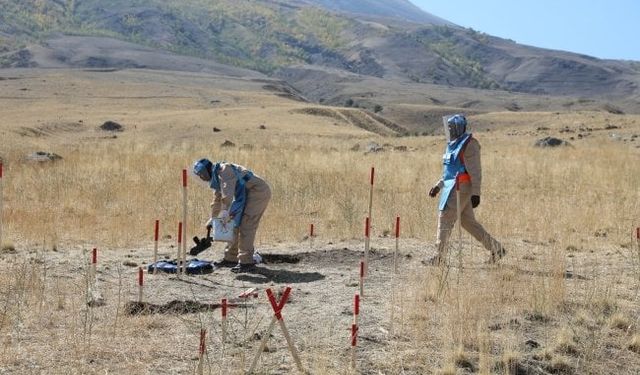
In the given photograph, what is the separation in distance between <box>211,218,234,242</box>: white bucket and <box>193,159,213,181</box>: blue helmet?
0.49 metres

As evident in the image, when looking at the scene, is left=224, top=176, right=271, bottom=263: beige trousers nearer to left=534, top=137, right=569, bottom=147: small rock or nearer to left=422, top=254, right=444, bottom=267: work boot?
left=422, top=254, right=444, bottom=267: work boot

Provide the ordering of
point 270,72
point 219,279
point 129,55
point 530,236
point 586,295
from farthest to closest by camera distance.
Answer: point 270,72 < point 129,55 < point 530,236 < point 219,279 < point 586,295

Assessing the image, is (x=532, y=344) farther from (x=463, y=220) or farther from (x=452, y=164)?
(x=452, y=164)

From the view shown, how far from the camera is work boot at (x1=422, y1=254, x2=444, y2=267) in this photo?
334 inches

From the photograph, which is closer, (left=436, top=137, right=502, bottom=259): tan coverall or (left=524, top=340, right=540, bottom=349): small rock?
(left=524, top=340, right=540, bottom=349): small rock

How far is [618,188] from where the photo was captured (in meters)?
16.0

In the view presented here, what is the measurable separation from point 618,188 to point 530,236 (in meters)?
5.69

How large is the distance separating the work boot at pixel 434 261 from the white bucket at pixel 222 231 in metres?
2.17

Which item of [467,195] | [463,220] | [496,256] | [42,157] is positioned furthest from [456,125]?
[42,157]

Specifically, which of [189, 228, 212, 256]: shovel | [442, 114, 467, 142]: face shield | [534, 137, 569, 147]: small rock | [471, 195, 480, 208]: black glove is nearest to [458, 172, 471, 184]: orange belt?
[471, 195, 480, 208]: black glove

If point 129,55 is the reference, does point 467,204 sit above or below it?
below

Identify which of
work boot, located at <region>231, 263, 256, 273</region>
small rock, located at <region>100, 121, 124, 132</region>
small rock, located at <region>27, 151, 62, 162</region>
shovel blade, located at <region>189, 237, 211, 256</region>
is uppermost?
small rock, located at <region>100, 121, 124, 132</region>

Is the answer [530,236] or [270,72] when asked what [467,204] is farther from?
[270,72]

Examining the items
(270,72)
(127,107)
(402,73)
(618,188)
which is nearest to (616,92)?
(402,73)
